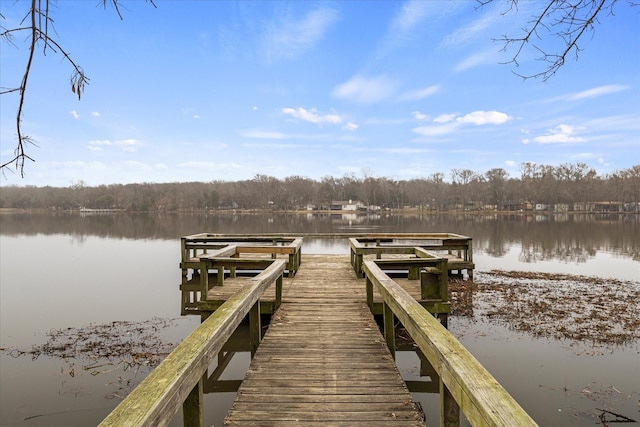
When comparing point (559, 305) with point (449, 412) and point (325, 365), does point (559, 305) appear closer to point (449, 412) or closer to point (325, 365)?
point (325, 365)

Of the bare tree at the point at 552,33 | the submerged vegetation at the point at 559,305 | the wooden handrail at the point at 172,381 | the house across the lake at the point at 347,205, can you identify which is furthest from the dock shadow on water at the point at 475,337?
the house across the lake at the point at 347,205

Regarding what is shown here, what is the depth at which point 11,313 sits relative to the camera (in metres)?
10.1

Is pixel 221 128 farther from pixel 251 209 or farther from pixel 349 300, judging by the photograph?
pixel 349 300

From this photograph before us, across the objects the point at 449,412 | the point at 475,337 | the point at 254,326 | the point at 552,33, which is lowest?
the point at 475,337

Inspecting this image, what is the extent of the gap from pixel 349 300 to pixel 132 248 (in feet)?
70.3

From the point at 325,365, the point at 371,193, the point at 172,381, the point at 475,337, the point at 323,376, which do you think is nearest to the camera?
the point at 172,381

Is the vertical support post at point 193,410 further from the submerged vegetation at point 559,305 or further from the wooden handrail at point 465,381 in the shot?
the submerged vegetation at point 559,305

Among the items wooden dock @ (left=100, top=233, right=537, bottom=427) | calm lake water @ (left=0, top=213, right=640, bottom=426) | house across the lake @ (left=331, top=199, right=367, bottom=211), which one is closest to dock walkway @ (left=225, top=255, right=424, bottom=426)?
wooden dock @ (left=100, top=233, right=537, bottom=427)

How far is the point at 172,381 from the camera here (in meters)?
1.96

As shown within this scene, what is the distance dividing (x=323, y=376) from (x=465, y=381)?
7.38 feet

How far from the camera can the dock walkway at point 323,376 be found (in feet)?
10.5

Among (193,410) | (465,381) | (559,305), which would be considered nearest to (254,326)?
(193,410)

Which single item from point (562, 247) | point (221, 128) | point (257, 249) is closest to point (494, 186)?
point (221, 128)

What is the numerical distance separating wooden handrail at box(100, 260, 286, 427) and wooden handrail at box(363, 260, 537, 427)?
149 centimetres
